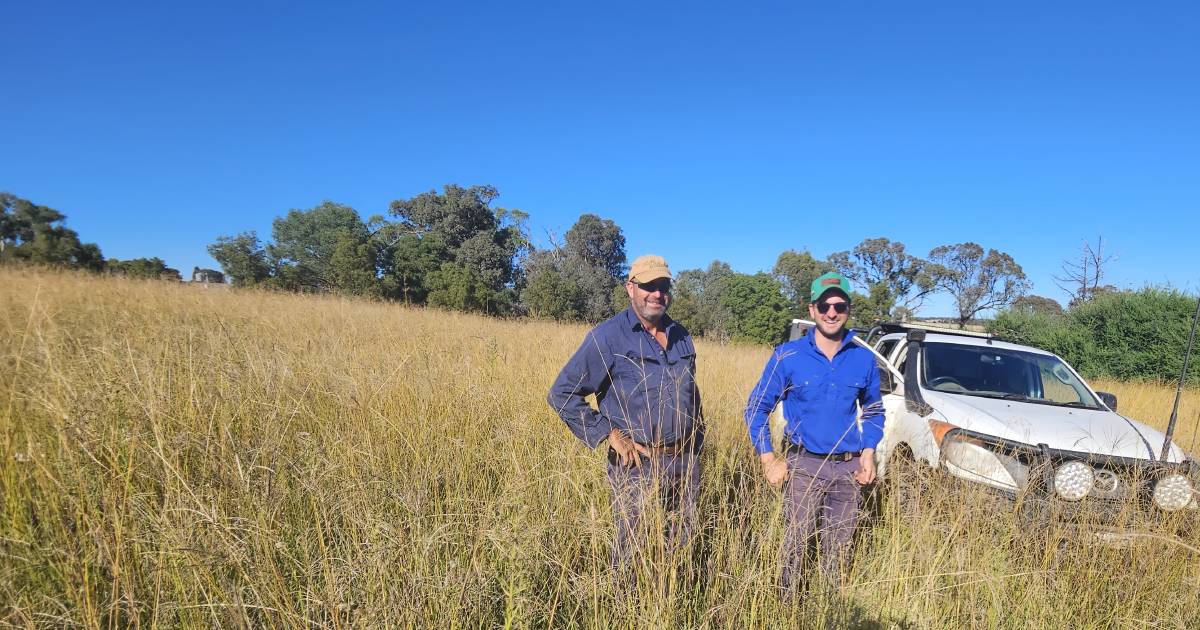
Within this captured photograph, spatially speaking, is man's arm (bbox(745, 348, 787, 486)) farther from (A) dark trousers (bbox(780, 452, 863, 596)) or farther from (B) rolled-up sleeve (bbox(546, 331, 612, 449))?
(B) rolled-up sleeve (bbox(546, 331, 612, 449))

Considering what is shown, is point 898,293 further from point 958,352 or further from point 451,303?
point 958,352

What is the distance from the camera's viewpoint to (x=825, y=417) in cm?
230

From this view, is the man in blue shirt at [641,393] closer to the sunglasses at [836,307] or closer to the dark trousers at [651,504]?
the dark trousers at [651,504]

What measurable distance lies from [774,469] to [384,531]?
1665 mm

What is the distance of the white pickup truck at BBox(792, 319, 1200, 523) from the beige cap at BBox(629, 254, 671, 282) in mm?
1891

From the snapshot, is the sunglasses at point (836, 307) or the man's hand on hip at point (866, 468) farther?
the sunglasses at point (836, 307)

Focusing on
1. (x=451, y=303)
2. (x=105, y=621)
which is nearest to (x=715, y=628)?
(x=105, y=621)

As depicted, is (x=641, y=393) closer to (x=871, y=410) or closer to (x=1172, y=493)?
(x=871, y=410)

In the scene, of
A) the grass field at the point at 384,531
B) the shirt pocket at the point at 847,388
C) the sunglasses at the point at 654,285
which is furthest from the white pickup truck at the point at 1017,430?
the sunglasses at the point at 654,285

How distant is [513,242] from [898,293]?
38.0 metres

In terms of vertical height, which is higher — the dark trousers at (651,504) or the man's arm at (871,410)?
the man's arm at (871,410)

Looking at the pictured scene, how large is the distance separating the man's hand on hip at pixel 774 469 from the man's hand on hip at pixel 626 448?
0.64 m

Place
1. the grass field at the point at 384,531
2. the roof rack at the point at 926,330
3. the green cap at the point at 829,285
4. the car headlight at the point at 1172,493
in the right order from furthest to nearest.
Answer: the roof rack at the point at 926,330 → the car headlight at the point at 1172,493 → the green cap at the point at 829,285 → the grass field at the point at 384,531

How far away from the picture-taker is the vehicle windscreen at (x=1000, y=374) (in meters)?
4.09
